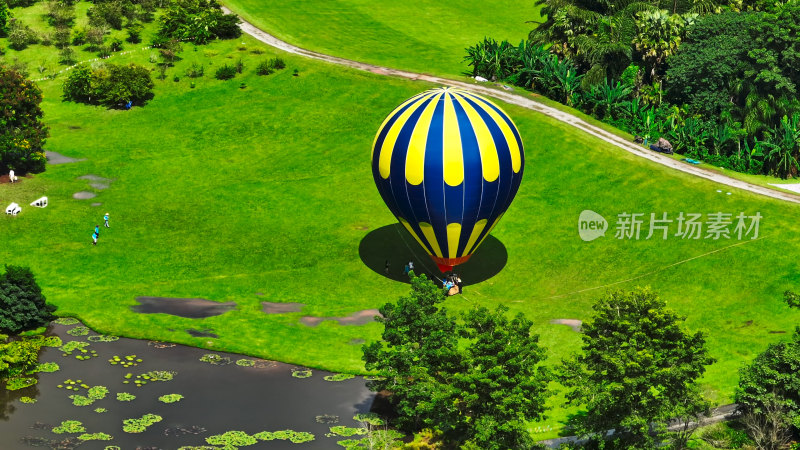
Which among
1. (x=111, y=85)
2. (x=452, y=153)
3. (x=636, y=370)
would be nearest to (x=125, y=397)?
(x=452, y=153)

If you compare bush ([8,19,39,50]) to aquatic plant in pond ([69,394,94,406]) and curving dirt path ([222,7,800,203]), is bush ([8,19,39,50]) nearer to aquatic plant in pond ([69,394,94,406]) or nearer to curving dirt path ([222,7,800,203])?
curving dirt path ([222,7,800,203])

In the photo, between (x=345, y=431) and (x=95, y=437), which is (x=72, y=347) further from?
(x=345, y=431)

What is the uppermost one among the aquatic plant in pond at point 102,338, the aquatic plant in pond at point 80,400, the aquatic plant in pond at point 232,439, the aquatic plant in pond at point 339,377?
the aquatic plant in pond at point 339,377

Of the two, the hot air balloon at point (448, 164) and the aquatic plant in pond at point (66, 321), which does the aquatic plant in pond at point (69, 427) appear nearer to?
the aquatic plant in pond at point (66, 321)

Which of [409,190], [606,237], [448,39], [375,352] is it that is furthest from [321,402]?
[448,39]

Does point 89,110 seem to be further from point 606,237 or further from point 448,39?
point 606,237
